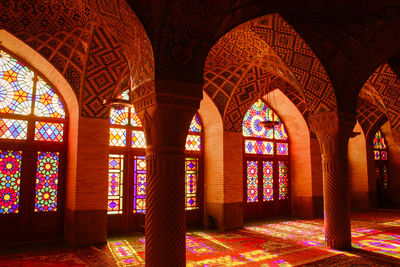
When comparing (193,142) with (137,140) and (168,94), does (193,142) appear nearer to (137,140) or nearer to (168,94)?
(137,140)

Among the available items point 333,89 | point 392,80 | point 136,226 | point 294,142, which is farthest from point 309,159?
point 136,226

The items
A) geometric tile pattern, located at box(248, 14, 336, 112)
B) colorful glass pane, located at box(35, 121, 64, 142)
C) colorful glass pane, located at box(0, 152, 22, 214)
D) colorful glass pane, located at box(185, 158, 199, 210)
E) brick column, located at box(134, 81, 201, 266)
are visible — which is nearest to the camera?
brick column, located at box(134, 81, 201, 266)

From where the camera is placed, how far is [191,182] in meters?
10.9

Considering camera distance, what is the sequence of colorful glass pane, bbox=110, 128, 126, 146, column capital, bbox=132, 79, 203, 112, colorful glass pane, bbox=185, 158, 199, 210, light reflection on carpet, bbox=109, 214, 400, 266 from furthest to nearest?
colorful glass pane, bbox=185, 158, 199, 210, colorful glass pane, bbox=110, 128, 126, 146, light reflection on carpet, bbox=109, 214, 400, 266, column capital, bbox=132, 79, 203, 112

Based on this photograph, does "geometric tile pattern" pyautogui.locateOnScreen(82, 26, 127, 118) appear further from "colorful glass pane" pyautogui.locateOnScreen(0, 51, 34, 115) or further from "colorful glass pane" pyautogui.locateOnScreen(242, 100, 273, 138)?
"colorful glass pane" pyautogui.locateOnScreen(242, 100, 273, 138)

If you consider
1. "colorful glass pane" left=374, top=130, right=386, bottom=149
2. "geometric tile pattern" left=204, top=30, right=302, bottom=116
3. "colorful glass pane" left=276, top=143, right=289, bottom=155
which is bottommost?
"colorful glass pane" left=276, top=143, right=289, bottom=155

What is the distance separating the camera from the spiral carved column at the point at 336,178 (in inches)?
280

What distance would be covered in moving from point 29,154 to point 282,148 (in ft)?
30.2

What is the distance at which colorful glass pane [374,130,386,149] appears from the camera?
1621 centimetres

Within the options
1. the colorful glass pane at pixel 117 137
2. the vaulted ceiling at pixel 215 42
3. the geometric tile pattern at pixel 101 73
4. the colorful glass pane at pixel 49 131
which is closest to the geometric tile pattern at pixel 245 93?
the vaulted ceiling at pixel 215 42

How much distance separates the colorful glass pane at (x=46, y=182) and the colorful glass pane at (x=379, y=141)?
14657 millimetres

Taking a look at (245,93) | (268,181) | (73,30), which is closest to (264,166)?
(268,181)

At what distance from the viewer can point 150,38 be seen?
15.0 feet

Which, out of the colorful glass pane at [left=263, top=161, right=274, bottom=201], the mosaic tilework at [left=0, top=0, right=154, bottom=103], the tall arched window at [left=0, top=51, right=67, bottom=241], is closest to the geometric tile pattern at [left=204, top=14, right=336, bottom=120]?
the mosaic tilework at [left=0, top=0, right=154, bottom=103]
